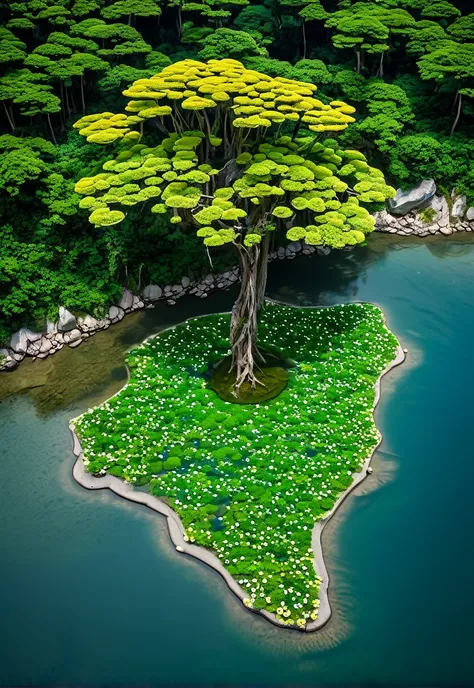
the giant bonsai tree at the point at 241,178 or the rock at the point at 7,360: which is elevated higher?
the giant bonsai tree at the point at 241,178

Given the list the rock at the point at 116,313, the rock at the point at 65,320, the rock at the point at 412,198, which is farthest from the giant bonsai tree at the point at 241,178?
the rock at the point at 412,198

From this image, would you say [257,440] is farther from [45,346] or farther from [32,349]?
[32,349]

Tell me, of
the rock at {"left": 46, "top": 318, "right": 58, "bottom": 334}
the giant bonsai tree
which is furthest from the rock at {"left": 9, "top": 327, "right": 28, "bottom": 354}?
the giant bonsai tree

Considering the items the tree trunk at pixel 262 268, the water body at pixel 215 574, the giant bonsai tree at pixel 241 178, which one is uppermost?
the giant bonsai tree at pixel 241 178

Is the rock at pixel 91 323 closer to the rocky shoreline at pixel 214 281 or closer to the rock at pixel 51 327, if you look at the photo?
the rocky shoreline at pixel 214 281

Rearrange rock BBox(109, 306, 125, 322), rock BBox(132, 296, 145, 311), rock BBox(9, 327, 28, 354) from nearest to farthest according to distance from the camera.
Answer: rock BBox(9, 327, 28, 354) < rock BBox(109, 306, 125, 322) < rock BBox(132, 296, 145, 311)

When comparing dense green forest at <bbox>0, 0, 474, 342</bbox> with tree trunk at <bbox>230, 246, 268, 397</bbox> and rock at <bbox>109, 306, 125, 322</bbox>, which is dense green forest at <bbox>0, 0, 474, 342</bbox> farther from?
tree trunk at <bbox>230, 246, 268, 397</bbox>
